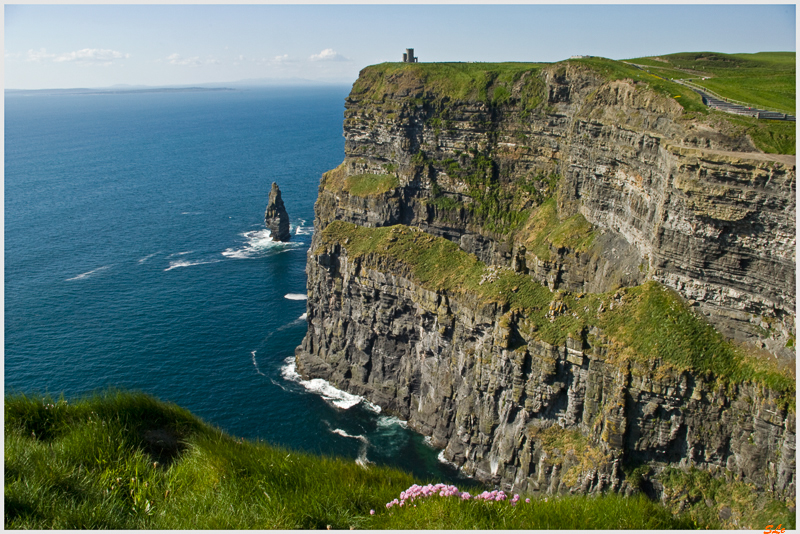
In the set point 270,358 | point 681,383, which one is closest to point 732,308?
point 681,383

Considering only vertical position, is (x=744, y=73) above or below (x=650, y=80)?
above

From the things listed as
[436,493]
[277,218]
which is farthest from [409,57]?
[436,493]

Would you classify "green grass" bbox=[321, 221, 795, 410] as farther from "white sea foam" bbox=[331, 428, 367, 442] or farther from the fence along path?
"white sea foam" bbox=[331, 428, 367, 442]

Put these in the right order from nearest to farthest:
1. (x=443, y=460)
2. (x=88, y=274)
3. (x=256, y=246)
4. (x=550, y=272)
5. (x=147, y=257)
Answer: (x=443, y=460) < (x=550, y=272) < (x=88, y=274) < (x=147, y=257) < (x=256, y=246)

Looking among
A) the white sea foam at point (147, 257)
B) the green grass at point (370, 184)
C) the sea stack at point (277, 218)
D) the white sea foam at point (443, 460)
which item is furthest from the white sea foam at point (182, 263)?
the white sea foam at point (443, 460)

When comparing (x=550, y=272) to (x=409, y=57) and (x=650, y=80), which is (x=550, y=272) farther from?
(x=409, y=57)

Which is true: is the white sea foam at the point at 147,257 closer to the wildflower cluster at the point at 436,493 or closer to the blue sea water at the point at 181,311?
the blue sea water at the point at 181,311

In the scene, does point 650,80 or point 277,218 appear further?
point 277,218
